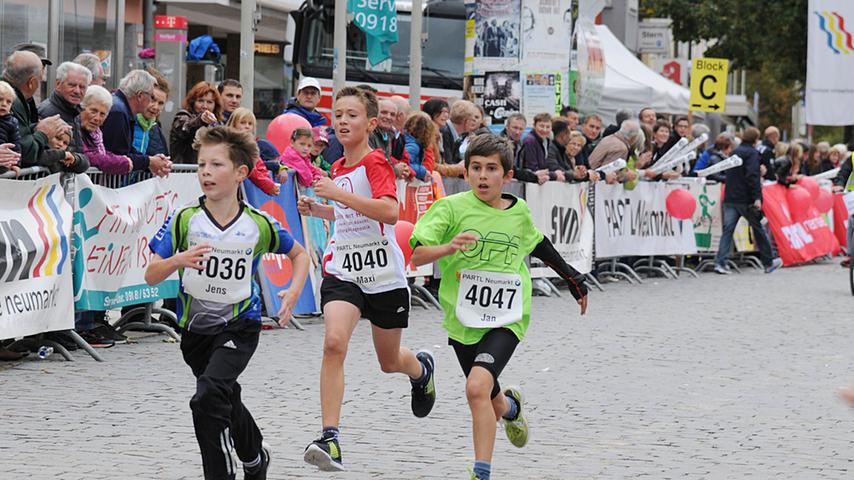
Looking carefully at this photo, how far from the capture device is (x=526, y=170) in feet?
56.5

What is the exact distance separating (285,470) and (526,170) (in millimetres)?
10516

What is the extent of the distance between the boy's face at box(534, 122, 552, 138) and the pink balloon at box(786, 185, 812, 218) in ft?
28.1

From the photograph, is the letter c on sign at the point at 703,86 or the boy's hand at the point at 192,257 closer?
the boy's hand at the point at 192,257

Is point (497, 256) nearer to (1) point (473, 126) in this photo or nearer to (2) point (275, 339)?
(2) point (275, 339)

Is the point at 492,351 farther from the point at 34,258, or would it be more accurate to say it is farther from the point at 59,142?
the point at 59,142

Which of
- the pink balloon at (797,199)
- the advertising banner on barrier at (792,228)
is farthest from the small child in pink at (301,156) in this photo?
the pink balloon at (797,199)

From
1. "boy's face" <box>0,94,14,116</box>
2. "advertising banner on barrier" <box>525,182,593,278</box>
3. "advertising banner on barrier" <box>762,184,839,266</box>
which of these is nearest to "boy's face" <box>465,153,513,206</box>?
"boy's face" <box>0,94,14,116</box>

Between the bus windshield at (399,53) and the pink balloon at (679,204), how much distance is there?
4.84 metres

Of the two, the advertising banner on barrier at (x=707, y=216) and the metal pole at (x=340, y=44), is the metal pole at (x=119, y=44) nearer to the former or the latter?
the metal pole at (x=340, y=44)

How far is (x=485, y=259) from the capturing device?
7047mm

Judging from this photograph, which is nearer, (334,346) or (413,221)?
(334,346)

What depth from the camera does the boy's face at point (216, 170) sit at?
624 centimetres

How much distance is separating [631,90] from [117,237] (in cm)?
2026

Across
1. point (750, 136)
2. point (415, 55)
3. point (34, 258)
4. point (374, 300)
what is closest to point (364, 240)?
point (374, 300)
